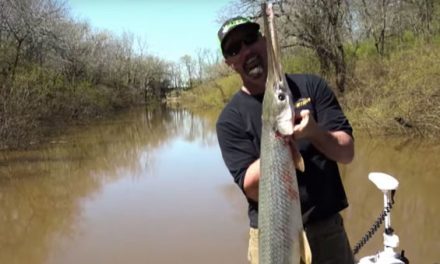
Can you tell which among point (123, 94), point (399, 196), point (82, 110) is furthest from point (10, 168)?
point (123, 94)

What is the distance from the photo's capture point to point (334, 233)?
2.53m

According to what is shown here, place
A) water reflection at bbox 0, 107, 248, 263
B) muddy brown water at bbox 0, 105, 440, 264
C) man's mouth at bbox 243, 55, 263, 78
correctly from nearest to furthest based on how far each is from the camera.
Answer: man's mouth at bbox 243, 55, 263, 78 → muddy brown water at bbox 0, 105, 440, 264 → water reflection at bbox 0, 107, 248, 263

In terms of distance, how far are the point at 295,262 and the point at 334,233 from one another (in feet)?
2.03

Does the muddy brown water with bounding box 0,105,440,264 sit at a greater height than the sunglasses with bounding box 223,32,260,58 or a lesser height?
lesser

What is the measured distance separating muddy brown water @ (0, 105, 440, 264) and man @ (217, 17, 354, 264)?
4500 millimetres

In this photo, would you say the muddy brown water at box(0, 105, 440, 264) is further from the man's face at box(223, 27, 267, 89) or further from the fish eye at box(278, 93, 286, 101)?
the fish eye at box(278, 93, 286, 101)

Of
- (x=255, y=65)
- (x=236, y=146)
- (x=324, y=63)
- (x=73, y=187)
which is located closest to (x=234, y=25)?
(x=255, y=65)

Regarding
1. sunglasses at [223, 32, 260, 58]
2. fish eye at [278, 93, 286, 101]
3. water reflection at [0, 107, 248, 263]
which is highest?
sunglasses at [223, 32, 260, 58]

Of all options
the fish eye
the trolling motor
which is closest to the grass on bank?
the trolling motor

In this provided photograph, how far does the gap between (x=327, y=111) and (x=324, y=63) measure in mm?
23006

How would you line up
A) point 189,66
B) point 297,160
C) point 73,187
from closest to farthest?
point 297,160 < point 73,187 < point 189,66

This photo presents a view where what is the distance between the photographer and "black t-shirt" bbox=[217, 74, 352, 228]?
237cm

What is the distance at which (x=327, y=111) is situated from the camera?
239 cm

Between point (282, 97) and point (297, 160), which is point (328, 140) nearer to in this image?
point (297, 160)
